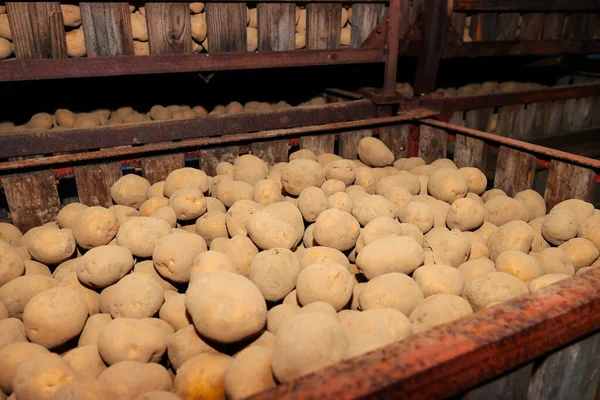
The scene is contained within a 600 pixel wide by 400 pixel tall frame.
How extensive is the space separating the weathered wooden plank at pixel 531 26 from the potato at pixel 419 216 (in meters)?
2.81

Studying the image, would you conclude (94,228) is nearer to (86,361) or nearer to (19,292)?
(19,292)

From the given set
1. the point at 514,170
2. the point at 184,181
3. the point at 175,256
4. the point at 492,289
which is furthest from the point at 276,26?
the point at 492,289

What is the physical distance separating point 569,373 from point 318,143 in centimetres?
202

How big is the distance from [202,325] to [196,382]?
161 millimetres

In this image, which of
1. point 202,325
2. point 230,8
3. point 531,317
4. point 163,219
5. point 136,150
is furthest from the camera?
point 230,8

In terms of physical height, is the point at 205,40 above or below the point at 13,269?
above

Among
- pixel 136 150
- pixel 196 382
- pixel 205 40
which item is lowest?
pixel 196 382

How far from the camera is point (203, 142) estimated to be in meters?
2.63

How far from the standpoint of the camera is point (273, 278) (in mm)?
1712

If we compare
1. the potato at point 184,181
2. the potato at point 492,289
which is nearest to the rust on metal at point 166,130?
the potato at point 184,181

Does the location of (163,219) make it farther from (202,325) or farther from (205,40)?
(205,40)

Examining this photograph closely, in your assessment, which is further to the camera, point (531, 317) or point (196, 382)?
point (196, 382)

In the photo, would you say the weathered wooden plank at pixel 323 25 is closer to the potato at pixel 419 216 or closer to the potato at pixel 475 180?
the potato at pixel 475 180

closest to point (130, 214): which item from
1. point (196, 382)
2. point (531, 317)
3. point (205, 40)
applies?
point (196, 382)
